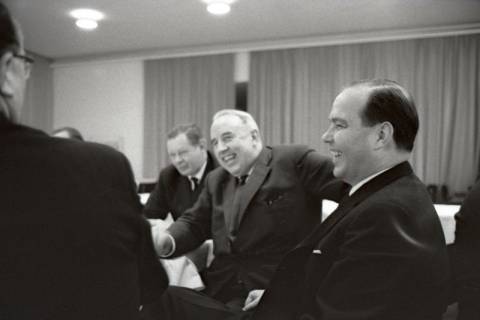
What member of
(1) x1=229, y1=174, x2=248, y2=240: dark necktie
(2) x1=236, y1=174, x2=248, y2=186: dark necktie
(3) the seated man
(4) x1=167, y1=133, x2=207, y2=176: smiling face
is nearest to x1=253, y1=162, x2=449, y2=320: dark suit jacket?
(1) x1=229, y1=174, x2=248, y2=240: dark necktie

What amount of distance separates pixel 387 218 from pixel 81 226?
2.08ft

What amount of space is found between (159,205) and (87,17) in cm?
285

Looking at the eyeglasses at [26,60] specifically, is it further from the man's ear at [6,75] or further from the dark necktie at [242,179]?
the dark necktie at [242,179]

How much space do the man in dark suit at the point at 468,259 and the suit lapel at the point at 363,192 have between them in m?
0.42

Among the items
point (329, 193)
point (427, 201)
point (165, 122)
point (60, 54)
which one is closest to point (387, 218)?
point (427, 201)

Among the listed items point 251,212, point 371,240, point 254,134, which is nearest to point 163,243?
point 251,212

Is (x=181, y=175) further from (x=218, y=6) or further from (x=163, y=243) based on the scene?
(x=218, y=6)

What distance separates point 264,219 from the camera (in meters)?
1.74

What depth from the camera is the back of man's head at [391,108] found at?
1.13 metres

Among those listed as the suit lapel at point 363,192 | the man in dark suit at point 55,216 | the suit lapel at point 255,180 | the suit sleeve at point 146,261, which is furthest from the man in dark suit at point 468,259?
the man in dark suit at point 55,216

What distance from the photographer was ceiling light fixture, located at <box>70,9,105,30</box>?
181 inches

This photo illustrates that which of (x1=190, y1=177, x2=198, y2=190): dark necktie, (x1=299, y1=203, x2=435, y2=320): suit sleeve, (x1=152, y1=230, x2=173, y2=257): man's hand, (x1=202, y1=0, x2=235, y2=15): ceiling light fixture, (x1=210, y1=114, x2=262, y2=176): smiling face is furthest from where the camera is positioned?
(x1=202, y1=0, x2=235, y2=15): ceiling light fixture

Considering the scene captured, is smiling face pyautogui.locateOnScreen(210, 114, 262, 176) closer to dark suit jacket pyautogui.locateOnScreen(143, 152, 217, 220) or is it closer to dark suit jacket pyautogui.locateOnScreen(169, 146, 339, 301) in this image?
dark suit jacket pyautogui.locateOnScreen(169, 146, 339, 301)

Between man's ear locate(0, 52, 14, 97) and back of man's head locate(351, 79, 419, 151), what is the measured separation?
802mm
